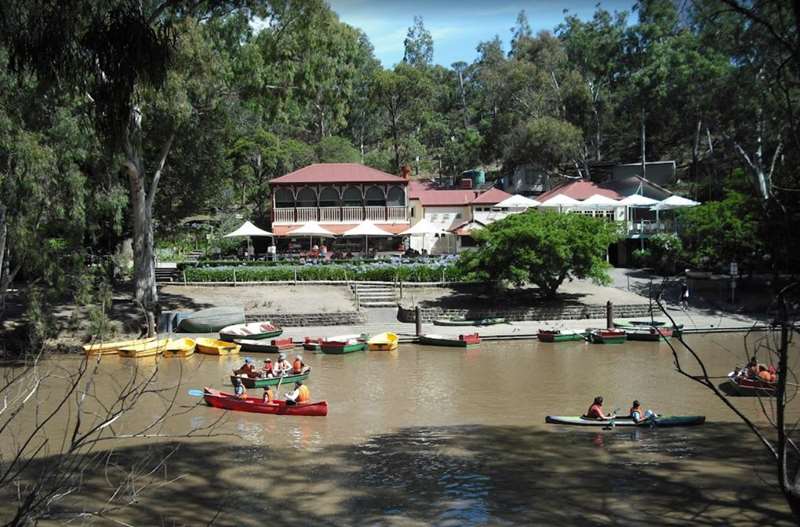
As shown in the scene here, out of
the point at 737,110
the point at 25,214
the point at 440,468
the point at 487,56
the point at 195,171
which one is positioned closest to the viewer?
the point at 440,468

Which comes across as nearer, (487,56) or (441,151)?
(441,151)

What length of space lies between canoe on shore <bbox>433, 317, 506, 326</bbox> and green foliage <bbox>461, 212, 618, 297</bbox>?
79.1 inches

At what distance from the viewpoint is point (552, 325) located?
114 ft

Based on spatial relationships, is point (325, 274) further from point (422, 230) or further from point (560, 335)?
point (560, 335)

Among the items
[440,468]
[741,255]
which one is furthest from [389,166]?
[440,468]

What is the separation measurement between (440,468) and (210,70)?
18.9 metres

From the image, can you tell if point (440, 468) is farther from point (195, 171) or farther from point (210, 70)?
point (195, 171)

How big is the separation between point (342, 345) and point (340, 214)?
21645mm

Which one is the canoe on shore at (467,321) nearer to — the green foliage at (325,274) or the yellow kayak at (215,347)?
the green foliage at (325,274)

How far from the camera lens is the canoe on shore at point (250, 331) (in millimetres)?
31906

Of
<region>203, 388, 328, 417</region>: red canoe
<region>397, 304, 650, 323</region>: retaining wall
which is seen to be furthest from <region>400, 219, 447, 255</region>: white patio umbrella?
<region>203, 388, 328, 417</region>: red canoe

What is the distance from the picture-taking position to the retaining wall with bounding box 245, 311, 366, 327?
34.8 meters

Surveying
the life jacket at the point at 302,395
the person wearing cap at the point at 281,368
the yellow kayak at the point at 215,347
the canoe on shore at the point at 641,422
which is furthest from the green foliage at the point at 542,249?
the life jacket at the point at 302,395

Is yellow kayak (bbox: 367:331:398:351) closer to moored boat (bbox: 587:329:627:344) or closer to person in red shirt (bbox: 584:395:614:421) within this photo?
moored boat (bbox: 587:329:627:344)
